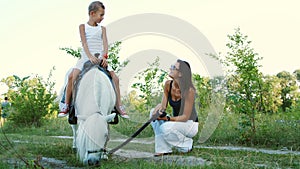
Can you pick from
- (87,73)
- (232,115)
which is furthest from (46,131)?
(87,73)

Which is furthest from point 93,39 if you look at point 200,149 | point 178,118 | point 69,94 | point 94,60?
point 200,149

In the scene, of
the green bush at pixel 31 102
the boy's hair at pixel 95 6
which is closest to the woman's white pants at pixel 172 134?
the boy's hair at pixel 95 6

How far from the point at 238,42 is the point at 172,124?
2.84 m

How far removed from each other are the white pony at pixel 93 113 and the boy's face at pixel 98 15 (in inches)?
31.7

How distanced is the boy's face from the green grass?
1.83m

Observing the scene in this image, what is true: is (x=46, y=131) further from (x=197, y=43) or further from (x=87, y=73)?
(x=87, y=73)

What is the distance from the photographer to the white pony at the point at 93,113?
395 cm

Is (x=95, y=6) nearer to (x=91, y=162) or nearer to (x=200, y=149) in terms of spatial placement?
(x=91, y=162)

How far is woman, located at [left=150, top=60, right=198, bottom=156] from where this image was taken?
556 cm

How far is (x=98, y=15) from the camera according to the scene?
16.9 ft

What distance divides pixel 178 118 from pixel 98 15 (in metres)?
1.83

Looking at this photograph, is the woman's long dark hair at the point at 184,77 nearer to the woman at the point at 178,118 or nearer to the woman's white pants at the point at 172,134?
the woman at the point at 178,118

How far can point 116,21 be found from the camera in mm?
6691

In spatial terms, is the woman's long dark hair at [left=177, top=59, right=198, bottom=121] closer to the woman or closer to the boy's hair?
the woman
